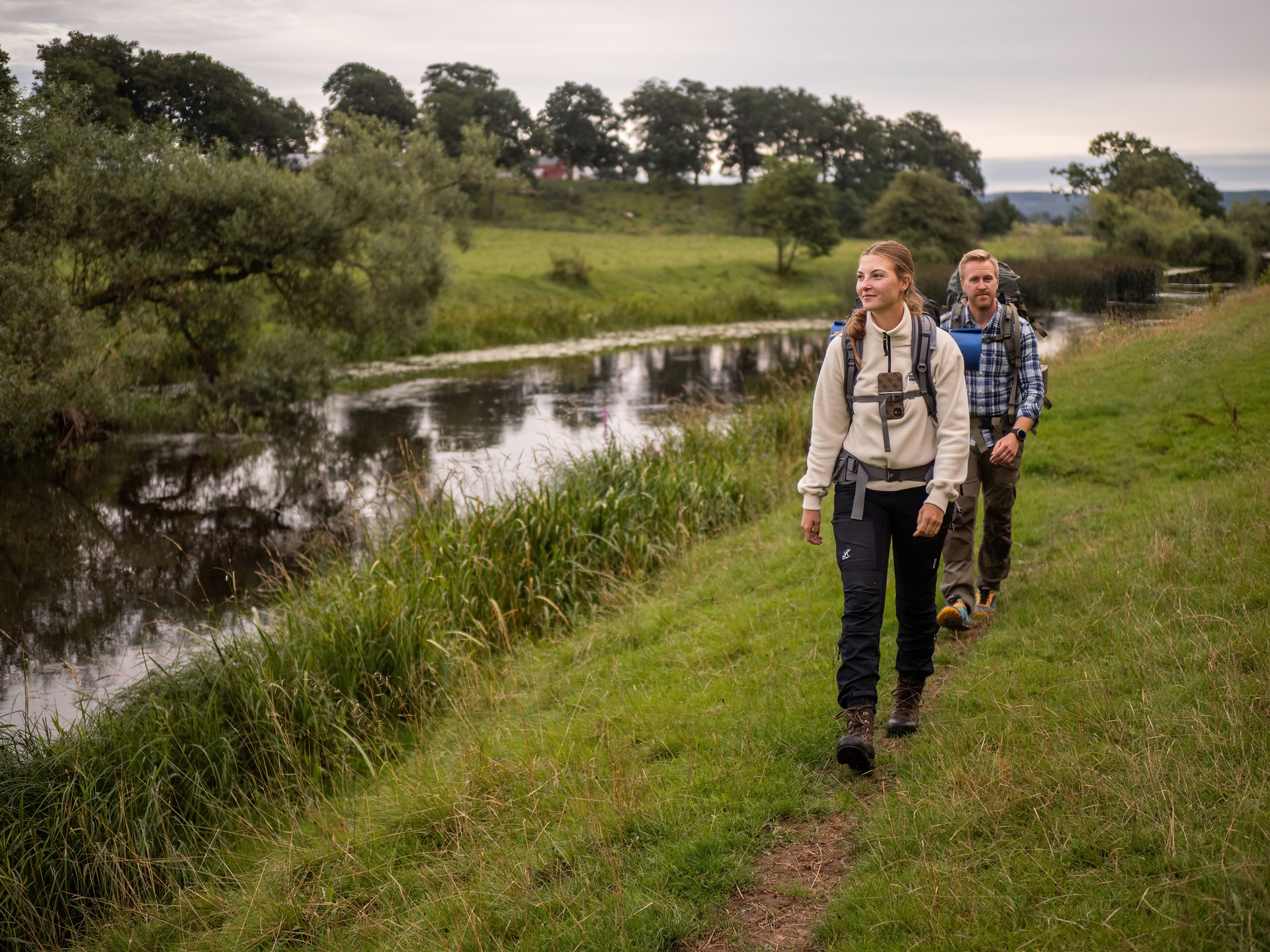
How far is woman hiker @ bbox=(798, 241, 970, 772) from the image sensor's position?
3.93 meters

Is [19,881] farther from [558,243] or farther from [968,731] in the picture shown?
[558,243]

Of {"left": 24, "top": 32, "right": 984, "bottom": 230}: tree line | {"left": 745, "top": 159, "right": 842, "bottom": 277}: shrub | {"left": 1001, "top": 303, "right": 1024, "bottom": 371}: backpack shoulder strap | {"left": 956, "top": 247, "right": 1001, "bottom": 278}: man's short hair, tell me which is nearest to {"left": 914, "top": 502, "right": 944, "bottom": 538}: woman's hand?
{"left": 1001, "top": 303, "right": 1024, "bottom": 371}: backpack shoulder strap

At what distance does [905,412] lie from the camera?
397 centimetres

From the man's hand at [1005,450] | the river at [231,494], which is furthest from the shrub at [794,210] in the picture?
the man's hand at [1005,450]

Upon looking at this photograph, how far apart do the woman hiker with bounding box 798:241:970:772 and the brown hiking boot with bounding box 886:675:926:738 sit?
38 cm

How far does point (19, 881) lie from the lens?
191 inches

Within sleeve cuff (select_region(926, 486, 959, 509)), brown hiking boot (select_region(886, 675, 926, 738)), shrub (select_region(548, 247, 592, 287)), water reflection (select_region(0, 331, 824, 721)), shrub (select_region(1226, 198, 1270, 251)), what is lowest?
water reflection (select_region(0, 331, 824, 721))

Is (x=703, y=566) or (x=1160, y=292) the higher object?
(x=1160, y=292)

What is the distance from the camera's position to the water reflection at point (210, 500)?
8.95 m

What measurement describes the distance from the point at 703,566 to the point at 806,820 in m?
4.65

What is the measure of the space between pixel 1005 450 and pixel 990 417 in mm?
304

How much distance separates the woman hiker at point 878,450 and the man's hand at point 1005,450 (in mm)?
1292

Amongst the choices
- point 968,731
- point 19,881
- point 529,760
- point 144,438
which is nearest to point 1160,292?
point 968,731

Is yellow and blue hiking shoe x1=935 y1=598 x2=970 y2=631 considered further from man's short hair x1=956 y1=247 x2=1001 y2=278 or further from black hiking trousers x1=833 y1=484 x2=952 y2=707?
man's short hair x1=956 y1=247 x2=1001 y2=278
